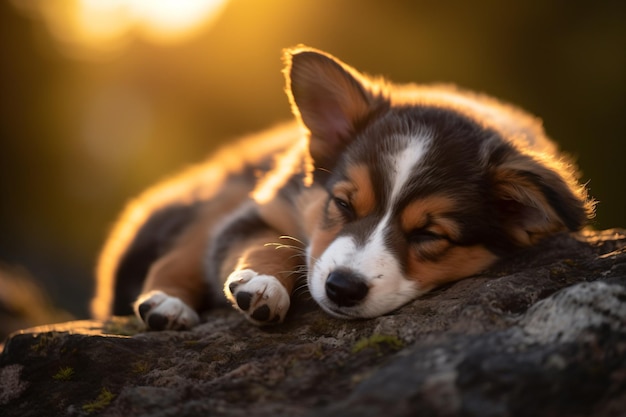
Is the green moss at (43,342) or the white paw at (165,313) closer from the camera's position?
the green moss at (43,342)

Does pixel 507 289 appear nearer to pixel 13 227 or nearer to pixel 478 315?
pixel 478 315

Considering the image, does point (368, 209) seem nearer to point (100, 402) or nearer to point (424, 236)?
point (424, 236)

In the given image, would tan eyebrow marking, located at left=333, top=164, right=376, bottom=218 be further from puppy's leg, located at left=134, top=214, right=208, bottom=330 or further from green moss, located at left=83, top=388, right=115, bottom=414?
green moss, located at left=83, top=388, right=115, bottom=414

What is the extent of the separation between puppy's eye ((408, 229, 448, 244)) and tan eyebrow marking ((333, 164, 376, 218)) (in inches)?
9.3

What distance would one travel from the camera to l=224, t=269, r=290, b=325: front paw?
10.2 ft

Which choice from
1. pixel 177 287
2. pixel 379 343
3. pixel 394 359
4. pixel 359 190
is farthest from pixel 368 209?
pixel 177 287

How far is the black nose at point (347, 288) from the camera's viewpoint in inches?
116

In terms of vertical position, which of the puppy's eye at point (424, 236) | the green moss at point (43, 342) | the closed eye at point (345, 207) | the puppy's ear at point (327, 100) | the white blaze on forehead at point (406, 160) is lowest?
the puppy's eye at point (424, 236)

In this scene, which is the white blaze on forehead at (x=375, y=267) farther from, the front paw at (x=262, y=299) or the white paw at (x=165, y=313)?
the white paw at (x=165, y=313)

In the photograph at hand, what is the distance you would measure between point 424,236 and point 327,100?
3.61 ft

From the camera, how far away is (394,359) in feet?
7.70

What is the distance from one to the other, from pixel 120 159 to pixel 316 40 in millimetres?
6585

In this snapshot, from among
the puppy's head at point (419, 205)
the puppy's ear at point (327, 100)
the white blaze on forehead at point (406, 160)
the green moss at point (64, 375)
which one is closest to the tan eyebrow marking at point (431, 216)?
the puppy's head at point (419, 205)

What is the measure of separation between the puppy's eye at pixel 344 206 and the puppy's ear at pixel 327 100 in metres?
0.38
